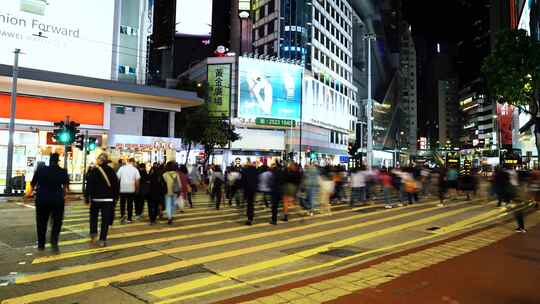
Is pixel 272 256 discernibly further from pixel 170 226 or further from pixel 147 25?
pixel 147 25

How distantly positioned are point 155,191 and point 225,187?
8.69 metres

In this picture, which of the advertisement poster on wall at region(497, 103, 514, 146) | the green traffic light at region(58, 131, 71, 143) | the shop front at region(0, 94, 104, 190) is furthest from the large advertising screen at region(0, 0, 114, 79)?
the advertisement poster on wall at region(497, 103, 514, 146)

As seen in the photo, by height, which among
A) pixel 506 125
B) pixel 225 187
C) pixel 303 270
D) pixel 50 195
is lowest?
pixel 303 270

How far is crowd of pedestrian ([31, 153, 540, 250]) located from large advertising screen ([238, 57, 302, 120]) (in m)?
30.5

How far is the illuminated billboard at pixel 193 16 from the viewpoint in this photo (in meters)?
58.8

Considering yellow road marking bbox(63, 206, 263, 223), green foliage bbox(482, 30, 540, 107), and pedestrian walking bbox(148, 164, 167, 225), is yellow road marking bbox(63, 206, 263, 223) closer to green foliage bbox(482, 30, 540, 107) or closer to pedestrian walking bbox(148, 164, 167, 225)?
pedestrian walking bbox(148, 164, 167, 225)

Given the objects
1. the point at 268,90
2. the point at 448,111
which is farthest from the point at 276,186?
the point at 448,111

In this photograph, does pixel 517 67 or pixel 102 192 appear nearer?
pixel 102 192

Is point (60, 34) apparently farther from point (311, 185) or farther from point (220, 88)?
point (220, 88)

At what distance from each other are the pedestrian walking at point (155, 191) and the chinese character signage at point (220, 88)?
4017 cm

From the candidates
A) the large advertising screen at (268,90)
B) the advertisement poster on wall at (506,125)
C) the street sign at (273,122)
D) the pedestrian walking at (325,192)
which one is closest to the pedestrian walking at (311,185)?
the pedestrian walking at (325,192)

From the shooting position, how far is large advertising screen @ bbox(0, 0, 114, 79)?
2681 centimetres

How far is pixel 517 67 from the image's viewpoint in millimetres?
29953

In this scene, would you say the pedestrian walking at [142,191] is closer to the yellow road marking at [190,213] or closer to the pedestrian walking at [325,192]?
the yellow road marking at [190,213]
